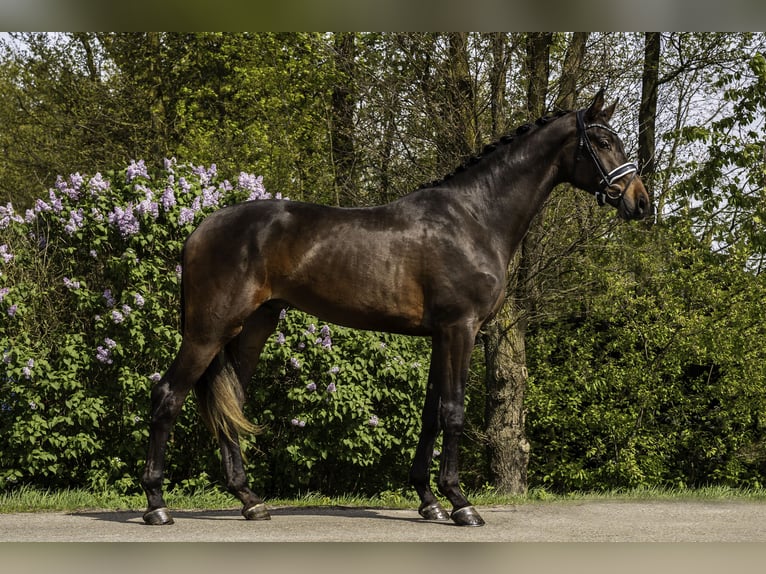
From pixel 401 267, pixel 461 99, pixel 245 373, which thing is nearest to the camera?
pixel 401 267

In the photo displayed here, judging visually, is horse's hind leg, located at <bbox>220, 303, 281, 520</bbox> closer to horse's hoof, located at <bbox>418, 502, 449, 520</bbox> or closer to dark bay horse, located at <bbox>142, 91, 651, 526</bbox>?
dark bay horse, located at <bbox>142, 91, 651, 526</bbox>

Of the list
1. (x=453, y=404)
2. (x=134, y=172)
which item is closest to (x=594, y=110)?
(x=453, y=404)

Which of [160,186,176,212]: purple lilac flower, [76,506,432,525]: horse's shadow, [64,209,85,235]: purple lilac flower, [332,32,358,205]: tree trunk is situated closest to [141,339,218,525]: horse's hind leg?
[76,506,432,525]: horse's shadow

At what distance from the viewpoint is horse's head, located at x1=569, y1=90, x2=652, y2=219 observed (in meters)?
6.05

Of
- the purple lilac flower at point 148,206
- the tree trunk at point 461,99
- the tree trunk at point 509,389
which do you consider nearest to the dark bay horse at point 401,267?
the purple lilac flower at point 148,206

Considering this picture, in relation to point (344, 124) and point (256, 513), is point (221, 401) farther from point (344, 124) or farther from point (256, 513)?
point (344, 124)

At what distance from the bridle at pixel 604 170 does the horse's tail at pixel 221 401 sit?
274 cm

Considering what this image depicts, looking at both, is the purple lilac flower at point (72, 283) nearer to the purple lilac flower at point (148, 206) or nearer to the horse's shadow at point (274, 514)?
the purple lilac flower at point (148, 206)

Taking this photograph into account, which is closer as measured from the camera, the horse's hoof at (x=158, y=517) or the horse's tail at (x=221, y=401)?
the horse's hoof at (x=158, y=517)

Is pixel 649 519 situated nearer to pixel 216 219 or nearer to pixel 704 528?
pixel 704 528

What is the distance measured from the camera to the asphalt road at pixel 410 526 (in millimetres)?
5488

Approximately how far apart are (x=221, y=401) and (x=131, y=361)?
2614 millimetres

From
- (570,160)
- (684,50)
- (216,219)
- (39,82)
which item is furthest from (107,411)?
(39,82)

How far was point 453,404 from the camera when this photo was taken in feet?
19.8
